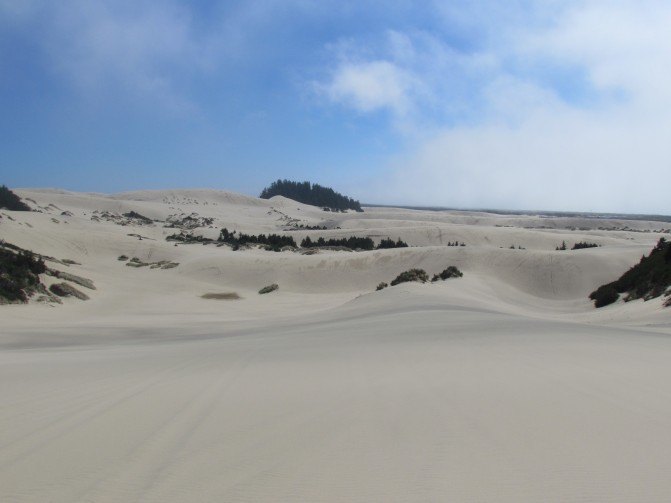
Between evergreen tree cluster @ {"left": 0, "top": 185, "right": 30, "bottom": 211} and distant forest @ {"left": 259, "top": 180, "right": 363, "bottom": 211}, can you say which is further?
distant forest @ {"left": 259, "top": 180, "right": 363, "bottom": 211}

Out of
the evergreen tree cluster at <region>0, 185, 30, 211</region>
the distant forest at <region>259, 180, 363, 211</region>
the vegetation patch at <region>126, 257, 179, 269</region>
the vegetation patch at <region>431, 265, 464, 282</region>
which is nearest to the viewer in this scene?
the vegetation patch at <region>431, 265, 464, 282</region>

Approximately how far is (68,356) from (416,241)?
36859mm

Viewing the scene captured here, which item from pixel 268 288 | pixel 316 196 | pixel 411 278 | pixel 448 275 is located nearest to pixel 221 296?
pixel 268 288

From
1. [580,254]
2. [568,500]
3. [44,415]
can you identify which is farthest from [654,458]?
[580,254]

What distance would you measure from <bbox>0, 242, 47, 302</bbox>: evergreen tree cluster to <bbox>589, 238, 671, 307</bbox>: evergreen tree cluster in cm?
1743

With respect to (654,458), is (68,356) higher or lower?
lower

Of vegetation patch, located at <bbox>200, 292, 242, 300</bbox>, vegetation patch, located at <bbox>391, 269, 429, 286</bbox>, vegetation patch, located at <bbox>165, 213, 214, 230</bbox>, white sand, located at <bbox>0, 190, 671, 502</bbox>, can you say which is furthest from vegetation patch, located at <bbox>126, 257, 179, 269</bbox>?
vegetation patch, located at <bbox>165, 213, 214, 230</bbox>

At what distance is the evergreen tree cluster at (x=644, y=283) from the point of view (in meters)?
13.7

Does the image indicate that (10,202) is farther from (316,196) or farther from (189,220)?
(316,196)

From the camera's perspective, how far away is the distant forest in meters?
97.9

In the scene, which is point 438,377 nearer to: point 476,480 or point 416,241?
point 476,480

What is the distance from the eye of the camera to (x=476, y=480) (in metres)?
2.40

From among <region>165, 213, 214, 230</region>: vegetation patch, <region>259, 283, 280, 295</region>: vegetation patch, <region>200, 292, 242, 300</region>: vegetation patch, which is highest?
<region>165, 213, 214, 230</region>: vegetation patch

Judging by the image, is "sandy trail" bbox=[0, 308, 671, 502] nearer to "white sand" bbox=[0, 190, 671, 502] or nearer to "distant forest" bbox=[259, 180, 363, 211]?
"white sand" bbox=[0, 190, 671, 502]
